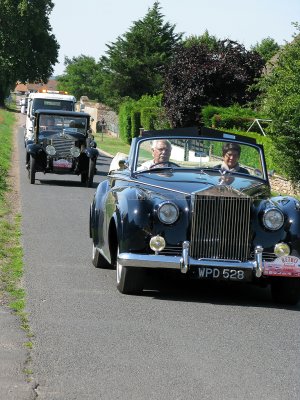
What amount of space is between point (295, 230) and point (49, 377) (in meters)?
3.89

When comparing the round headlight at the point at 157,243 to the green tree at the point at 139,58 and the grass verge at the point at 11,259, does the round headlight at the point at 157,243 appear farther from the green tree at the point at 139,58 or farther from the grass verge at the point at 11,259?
the green tree at the point at 139,58

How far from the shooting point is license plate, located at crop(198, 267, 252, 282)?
9102mm

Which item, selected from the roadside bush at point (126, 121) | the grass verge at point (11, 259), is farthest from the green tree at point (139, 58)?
the grass verge at point (11, 259)

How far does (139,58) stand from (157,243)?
75.7m

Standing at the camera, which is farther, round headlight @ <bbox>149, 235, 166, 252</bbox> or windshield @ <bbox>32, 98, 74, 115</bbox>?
windshield @ <bbox>32, 98, 74, 115</bbox>

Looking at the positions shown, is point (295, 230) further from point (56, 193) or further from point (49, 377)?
point (56, 193)

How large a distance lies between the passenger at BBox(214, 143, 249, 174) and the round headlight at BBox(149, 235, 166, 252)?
6.30ft

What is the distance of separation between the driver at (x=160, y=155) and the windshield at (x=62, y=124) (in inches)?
574

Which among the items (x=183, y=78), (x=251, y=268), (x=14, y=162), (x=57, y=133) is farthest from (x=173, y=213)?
(x=183, y=78)

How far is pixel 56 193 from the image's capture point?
21469mm

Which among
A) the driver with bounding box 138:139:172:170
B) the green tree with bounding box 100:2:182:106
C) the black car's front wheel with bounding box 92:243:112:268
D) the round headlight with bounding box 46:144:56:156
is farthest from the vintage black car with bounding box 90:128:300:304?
the green tree with bounding box 100:2:182:106

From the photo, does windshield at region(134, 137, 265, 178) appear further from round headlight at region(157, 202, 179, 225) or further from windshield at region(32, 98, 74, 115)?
windshield at region(32, 98, 74, 115)

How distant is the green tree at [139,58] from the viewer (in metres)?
82.3

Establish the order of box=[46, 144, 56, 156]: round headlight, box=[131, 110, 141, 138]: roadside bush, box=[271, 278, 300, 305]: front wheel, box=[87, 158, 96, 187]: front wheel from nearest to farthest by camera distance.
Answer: box=[271, 278, 300, 305]: front wheel → box=[87, 158, 96, 187]: front wheel → box=[46, 144, 56, 156]: round headlight → box=[131, 110, 141, 138]: roadside bush
